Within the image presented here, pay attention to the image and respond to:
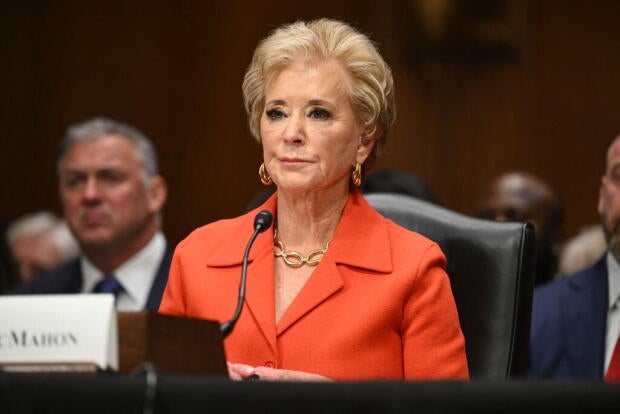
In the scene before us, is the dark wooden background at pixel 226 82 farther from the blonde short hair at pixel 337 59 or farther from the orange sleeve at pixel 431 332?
the orange sleeve at pixel 431 332

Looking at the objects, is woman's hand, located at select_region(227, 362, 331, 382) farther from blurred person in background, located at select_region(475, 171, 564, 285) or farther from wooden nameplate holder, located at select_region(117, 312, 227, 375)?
blurred person in background, located at select_region(475, 171, 564, 285)

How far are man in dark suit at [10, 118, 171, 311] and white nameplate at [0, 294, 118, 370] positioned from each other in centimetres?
236

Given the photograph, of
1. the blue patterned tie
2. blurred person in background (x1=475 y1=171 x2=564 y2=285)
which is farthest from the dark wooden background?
the blue patterned tie

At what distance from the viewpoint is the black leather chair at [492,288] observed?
2617mm

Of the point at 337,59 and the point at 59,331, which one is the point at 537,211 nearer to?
the point at 337,59

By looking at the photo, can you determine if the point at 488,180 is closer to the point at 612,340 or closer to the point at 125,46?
the point at 125,46

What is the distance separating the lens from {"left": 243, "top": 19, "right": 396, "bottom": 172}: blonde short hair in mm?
2457

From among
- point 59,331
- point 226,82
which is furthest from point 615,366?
point 226,82

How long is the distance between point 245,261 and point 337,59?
499 mm

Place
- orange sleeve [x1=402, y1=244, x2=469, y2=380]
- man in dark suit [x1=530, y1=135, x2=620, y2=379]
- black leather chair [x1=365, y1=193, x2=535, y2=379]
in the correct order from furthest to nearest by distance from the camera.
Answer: man in dark suit [x1=530, y1=135, x2=620, y2=379] < black leather chair [x1=365, y1=193, x2=535, y2=379] < orange sleeve [x1=402, y1=244, x2=469, y2=380]

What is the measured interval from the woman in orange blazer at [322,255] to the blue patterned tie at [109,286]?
5.84 ft

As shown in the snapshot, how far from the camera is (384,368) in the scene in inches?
91.4

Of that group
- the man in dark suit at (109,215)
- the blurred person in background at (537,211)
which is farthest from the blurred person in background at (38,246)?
the blurred person in background at (537,211)

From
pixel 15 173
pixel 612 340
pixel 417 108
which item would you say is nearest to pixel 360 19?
pixel 417 108
